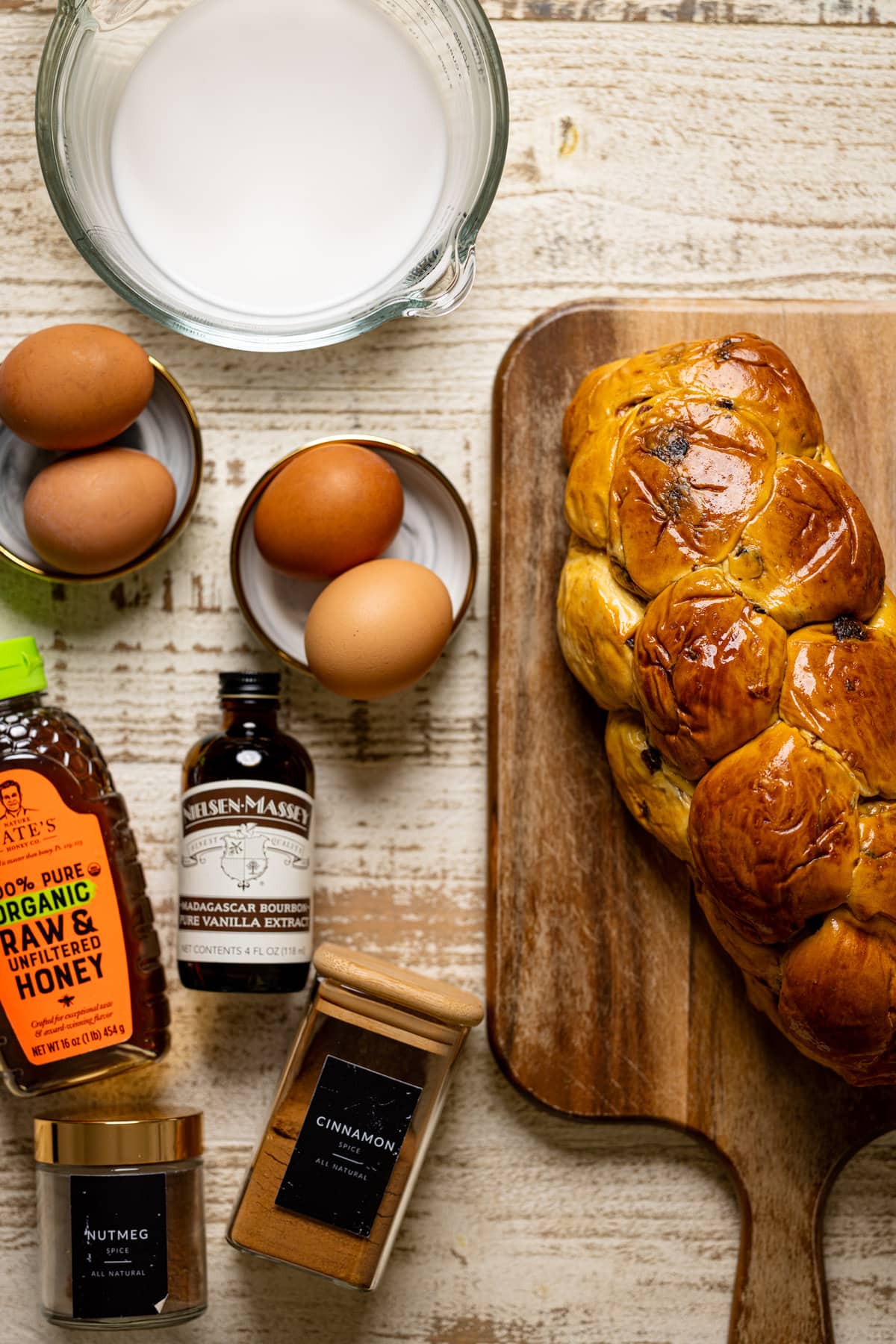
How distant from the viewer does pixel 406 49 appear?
120 cm

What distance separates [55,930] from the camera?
111cm

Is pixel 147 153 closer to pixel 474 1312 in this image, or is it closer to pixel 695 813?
pixel 695 813

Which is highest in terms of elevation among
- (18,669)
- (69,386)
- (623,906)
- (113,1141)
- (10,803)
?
(69,386)

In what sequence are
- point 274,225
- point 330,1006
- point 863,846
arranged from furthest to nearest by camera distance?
1. point 274,225
2. point 330,1006
3. point 863,846

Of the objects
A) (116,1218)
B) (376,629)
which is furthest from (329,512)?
(116,1218)

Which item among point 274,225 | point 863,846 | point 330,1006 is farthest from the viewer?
point 274,225

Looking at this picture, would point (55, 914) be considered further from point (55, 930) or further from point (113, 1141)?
point (113, 1141)

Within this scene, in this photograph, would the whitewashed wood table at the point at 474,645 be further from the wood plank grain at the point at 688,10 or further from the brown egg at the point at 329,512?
the brown egg at the point at 329,512

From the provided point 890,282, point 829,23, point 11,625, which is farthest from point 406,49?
point 11,625

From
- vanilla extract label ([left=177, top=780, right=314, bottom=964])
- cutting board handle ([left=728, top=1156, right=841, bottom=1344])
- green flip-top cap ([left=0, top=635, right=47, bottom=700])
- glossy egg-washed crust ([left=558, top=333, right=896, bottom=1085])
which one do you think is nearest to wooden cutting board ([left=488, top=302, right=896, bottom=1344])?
cutting board handle ([left=728, top=1156, right=841, bottom=1344])

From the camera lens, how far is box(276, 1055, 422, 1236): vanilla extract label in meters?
1.08

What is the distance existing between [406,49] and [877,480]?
0.71 meters

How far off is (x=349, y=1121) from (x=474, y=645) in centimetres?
52

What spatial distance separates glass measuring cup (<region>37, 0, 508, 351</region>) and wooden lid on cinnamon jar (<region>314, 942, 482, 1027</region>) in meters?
0.66
